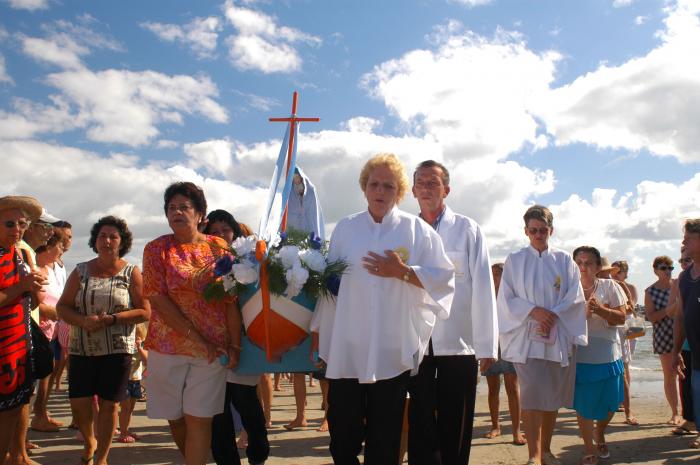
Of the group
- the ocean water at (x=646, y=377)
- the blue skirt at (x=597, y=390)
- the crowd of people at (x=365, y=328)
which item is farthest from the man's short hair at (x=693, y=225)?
the ocean water at (x=646, y=377)

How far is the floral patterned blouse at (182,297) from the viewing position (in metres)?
4.33

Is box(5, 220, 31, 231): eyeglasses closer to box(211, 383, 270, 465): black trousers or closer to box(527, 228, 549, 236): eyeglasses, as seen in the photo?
box(211, 383, 270, 465): black trousers

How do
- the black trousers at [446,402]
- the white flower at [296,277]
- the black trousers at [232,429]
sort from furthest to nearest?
the black trousers at [232,429] → the black trousers at [446,402] → the white flower at [296,277]

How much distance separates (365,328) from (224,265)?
103 cm

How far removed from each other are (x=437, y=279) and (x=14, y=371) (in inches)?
118

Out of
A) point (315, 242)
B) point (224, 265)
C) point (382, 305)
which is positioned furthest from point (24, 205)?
point (382, 305)

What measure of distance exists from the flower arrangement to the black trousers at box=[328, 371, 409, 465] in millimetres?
612

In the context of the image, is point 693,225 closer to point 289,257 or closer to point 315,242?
point 315,242

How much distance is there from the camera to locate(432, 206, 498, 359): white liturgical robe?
429 cm

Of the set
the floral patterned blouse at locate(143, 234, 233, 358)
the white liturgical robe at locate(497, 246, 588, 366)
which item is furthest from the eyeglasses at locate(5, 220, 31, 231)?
the white liturgical robe at locate(497, 246, 588, 366)

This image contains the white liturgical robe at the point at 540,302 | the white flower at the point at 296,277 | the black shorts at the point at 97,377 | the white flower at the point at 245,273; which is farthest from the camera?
the white liturgical robe at the point at 540,302

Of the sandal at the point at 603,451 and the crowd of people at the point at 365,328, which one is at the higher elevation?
the crowd of people at the point at 365,328

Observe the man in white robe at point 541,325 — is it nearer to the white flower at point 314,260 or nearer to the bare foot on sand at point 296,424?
the white flower at point 314,260

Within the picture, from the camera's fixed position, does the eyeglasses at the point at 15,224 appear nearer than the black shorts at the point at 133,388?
Yes
